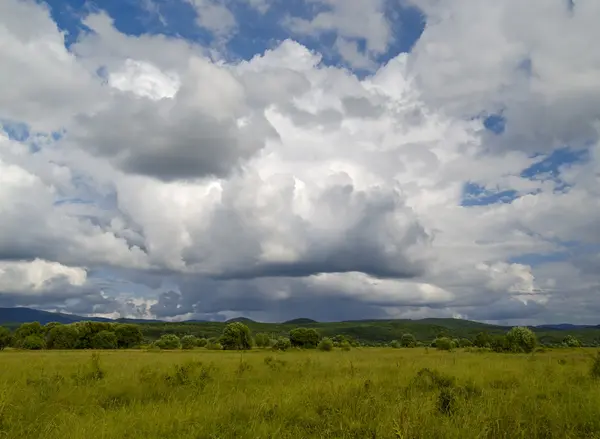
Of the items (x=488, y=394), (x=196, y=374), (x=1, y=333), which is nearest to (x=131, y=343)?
(x=1, y=333)

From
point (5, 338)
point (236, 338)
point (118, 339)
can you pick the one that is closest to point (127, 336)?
A: point (118, 339)

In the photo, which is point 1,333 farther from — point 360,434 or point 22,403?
point 360,434

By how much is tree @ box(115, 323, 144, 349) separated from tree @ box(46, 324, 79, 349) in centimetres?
960

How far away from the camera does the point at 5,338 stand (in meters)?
99.4

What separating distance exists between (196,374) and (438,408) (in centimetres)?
1039

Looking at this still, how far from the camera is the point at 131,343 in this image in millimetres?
104688

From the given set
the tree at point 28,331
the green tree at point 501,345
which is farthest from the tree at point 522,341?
the tree at point 28,331

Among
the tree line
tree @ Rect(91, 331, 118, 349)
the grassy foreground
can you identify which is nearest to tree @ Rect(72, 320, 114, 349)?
the tree line

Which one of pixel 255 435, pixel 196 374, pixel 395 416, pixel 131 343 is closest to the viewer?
pixel 255 435

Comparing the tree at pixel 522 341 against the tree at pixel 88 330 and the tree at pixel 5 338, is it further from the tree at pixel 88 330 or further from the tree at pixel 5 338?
the tree at pixel 5 338

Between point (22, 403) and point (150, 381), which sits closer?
point (22, 403)

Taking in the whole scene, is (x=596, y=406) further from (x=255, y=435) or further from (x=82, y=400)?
(x=82, y=400)

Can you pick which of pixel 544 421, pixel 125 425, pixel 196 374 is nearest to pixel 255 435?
pixel 125 425

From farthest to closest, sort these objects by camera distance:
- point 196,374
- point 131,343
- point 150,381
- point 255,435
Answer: point 131,343 < point 196,374 < point 150,381 < point 255,435
